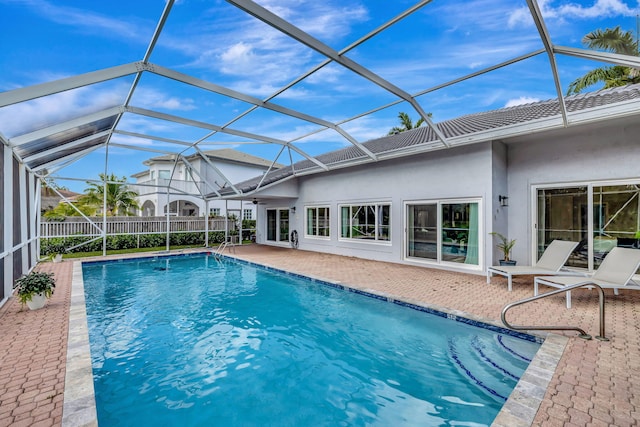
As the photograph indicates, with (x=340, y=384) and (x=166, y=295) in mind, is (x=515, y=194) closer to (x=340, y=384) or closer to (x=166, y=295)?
(x=340, y=384)

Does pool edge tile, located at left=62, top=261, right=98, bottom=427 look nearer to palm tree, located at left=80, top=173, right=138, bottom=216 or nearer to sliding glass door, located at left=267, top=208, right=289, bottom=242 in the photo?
sliding glass door, located at left=267, top=208, right=289, bottom=242

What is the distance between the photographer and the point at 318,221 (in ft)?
48.0

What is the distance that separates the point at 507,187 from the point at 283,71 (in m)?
7.66

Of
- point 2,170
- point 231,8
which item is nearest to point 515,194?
point 231,8

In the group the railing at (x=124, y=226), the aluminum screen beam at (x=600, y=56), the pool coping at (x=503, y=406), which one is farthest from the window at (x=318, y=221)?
the aluminum screen beam at (x=600, y=56)

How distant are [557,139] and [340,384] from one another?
346 inches

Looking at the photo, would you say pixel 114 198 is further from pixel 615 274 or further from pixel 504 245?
pixel 615 274

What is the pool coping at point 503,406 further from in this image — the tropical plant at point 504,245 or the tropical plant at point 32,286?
the tropical plant at point 504,245

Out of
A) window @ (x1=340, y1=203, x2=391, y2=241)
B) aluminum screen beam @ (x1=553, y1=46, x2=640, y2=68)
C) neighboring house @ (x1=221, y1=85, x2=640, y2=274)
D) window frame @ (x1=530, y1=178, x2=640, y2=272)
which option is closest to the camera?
aluminum screen beam @ (x1=553, y1=46, x2=640, y2=68)

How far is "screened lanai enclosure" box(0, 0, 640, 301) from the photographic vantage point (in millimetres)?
4133

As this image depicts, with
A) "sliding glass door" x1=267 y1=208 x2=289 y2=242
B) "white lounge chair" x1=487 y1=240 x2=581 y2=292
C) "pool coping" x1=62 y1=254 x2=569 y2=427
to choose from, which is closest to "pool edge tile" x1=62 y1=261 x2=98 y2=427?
"pool coping" x1=62 y1=254 x2=569 y2=427

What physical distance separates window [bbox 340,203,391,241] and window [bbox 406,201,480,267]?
3.28 feet

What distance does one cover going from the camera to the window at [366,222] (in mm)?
11500

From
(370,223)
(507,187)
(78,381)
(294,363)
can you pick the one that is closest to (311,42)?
(294,363)
